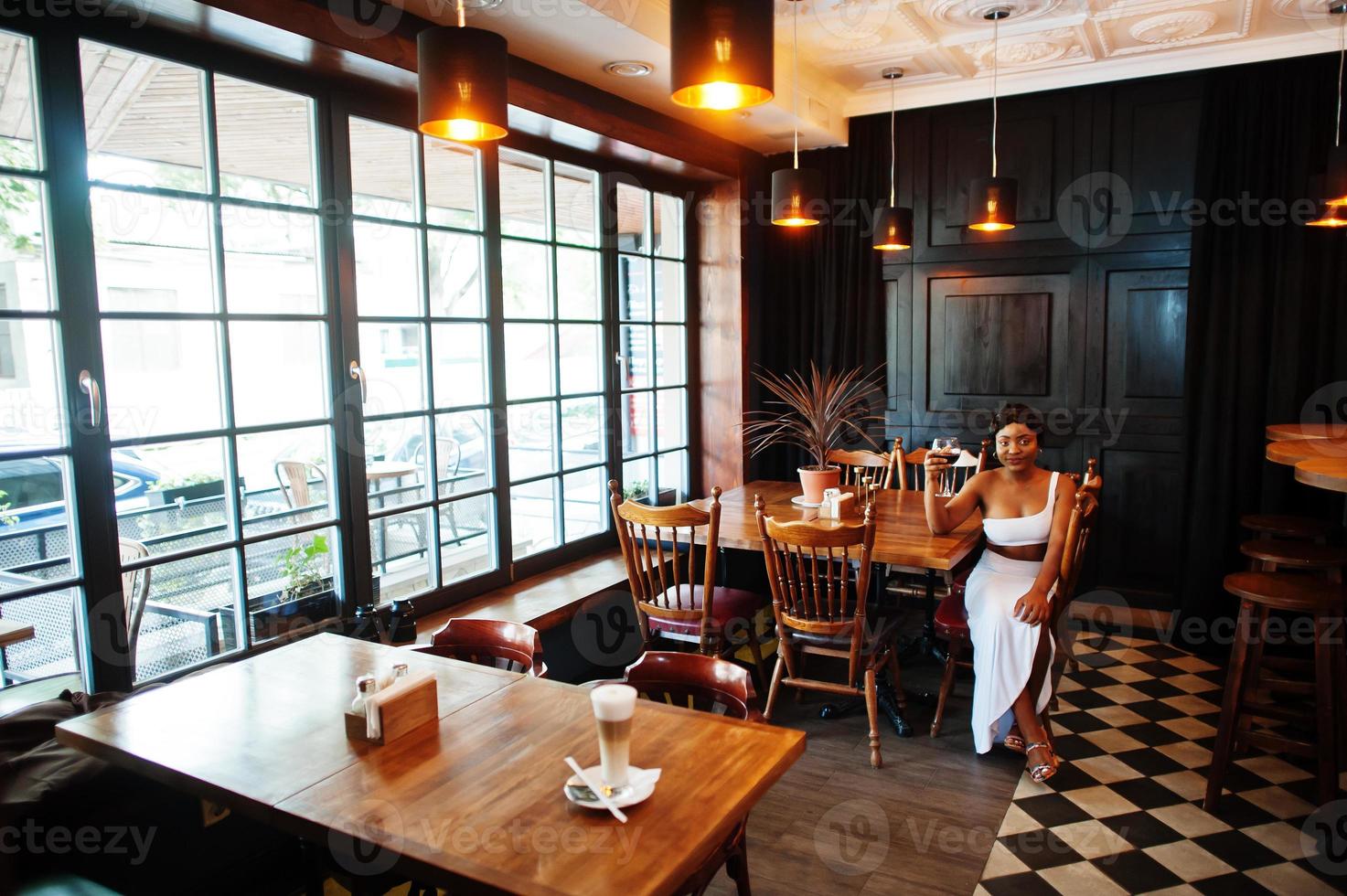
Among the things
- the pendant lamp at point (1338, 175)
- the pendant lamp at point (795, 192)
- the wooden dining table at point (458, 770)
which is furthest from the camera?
the pendant lamp at point (795, 192)

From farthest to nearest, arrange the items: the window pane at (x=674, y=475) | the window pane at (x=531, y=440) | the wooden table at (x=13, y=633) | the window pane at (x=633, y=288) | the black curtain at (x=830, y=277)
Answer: the black curtain at (x=830, y=277) → the window pane at (x=674, y=475) → the window pane at (x=633, y=288) → the window pane at (x=531, y=440) → the wooden table at (x=13, y=633)

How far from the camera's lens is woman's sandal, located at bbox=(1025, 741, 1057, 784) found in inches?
122

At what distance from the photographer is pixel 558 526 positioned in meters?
4.22

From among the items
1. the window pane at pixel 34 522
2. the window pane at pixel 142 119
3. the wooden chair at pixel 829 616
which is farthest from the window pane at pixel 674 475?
the window pane at pixel 34 522

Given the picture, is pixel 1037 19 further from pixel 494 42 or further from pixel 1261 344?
pixel 494 42

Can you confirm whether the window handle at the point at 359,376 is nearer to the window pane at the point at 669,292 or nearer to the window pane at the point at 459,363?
the window pane at the point at 459,363

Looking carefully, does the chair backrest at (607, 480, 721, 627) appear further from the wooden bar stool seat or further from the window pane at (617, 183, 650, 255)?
the wooden bar stool seat

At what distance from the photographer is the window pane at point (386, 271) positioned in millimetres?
3162

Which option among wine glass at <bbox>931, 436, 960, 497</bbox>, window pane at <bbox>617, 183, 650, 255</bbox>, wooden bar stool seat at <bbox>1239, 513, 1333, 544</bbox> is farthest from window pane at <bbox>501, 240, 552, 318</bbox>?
wooden bar stool seat at <bbox>1239, 513, 1333, 544</bbox>

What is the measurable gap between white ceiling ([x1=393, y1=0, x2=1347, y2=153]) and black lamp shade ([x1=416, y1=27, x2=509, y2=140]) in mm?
1208

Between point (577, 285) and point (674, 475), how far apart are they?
1350 mm

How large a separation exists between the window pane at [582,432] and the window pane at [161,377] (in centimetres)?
171

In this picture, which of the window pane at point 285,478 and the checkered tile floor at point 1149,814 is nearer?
the checkered tile floor at point 1149,814

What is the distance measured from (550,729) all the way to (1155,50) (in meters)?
4.29
